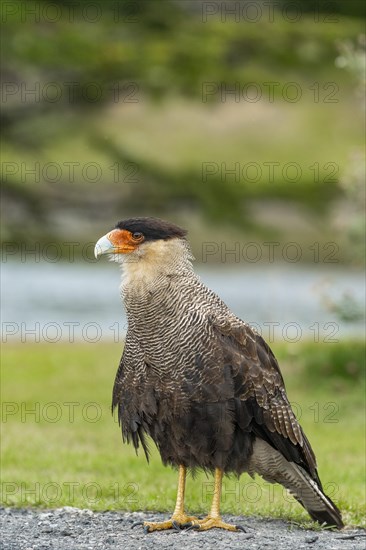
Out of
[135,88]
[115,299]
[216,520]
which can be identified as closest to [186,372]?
[216,520]

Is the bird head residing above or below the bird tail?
above

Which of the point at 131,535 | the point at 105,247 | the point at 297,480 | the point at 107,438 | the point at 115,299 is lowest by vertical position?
the point at 131,535

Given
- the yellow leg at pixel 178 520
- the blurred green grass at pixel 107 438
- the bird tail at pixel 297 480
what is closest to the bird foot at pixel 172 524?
the yellow leg at pixel 178 520

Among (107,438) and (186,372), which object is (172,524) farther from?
(107,438)

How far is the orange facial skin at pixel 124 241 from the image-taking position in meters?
6.23

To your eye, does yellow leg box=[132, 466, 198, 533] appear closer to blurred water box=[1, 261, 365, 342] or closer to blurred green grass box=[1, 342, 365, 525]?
blurred green grass box=[1, 342, 365, 525]

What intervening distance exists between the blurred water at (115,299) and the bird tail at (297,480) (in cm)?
490

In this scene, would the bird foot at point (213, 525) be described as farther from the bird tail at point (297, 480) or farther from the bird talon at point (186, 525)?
the bird tail at point (297, 480)

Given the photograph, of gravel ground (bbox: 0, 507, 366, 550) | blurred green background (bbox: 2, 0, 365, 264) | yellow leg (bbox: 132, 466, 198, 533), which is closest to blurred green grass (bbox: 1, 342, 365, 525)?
gravel ground (bbox: 0, 507, 366, 550)

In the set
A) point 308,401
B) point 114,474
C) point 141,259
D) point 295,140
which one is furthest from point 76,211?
point 295,140

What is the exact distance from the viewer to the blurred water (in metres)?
17.2

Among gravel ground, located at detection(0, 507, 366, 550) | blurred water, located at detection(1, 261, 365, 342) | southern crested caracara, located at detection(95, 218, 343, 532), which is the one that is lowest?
gravel ground, located at detection(0, 507, 366, 550)

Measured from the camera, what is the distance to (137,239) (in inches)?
246

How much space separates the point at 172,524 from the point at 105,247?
1696 millimetres
